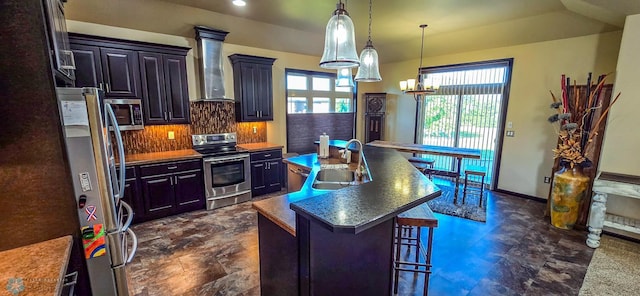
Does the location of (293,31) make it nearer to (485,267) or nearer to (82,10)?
(82,10)

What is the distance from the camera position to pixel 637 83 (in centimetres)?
298

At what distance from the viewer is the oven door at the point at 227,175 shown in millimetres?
4129

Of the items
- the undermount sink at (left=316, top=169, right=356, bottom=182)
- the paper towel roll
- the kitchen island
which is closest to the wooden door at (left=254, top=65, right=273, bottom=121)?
the paper towel roll

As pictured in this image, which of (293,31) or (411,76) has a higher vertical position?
(293,31)

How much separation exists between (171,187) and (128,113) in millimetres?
1186

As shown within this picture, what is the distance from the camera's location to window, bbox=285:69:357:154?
561 centimetres

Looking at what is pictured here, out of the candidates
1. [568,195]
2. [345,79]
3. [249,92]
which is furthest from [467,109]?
[249,92]

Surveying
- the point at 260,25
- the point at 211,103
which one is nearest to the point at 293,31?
the point at 260,25

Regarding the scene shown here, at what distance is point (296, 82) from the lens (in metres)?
5.61

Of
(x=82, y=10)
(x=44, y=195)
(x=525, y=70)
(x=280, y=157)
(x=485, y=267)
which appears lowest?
(x=485, y=267)

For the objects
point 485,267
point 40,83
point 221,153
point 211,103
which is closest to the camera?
point 40,83

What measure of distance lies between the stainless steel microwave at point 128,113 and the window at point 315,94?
2652 mm

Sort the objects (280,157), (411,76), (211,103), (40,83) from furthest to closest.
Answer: (411,76) → (280,157) → (211,103) → (40,83)

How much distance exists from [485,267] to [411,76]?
15.3ft
